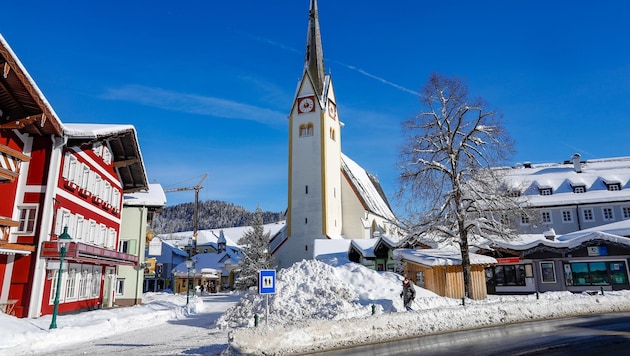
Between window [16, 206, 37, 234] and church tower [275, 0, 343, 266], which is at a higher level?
church tower [275, 0, 343, 266]

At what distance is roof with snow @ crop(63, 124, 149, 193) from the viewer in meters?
21.7

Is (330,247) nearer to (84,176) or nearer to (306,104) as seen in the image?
(306,104)

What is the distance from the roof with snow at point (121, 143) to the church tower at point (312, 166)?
19.8m

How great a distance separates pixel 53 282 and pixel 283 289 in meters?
10.8

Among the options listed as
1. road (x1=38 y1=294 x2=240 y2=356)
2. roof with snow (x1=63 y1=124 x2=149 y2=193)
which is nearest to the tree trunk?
road (x1=38 y1=294 x2=240 y2=356)

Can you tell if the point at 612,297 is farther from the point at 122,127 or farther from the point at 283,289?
the point at 122,127

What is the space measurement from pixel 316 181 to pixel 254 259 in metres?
11.1

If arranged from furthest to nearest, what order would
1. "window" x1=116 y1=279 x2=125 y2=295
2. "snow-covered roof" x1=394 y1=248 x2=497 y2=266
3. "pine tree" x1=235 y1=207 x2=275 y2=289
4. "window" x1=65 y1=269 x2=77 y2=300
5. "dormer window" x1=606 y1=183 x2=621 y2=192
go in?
"pine tree" x1=235 y1=207 x2=275 y2=289, "dormer window" x1=606 y1=183 x2=621 y2=192, "window" x1=116 y1=279 x2=125 y2=295, "snow-covered roof" x1=394 y1=248 x2=497 y2=266, "window" x1=65 y1=269 x2=77 y2=300

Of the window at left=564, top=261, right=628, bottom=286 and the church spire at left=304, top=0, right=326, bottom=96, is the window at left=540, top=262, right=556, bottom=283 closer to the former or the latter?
the window at left=564, top=261, right=628, bottom=286

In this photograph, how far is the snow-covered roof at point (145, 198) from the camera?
33.2 meters

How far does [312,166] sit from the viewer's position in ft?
162

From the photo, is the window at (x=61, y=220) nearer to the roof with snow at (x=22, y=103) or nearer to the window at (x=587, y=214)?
the roof with snow at (x=22, y=103)

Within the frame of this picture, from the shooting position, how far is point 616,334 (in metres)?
14.4

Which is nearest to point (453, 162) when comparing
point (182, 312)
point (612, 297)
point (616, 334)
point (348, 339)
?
point (612, 297)
